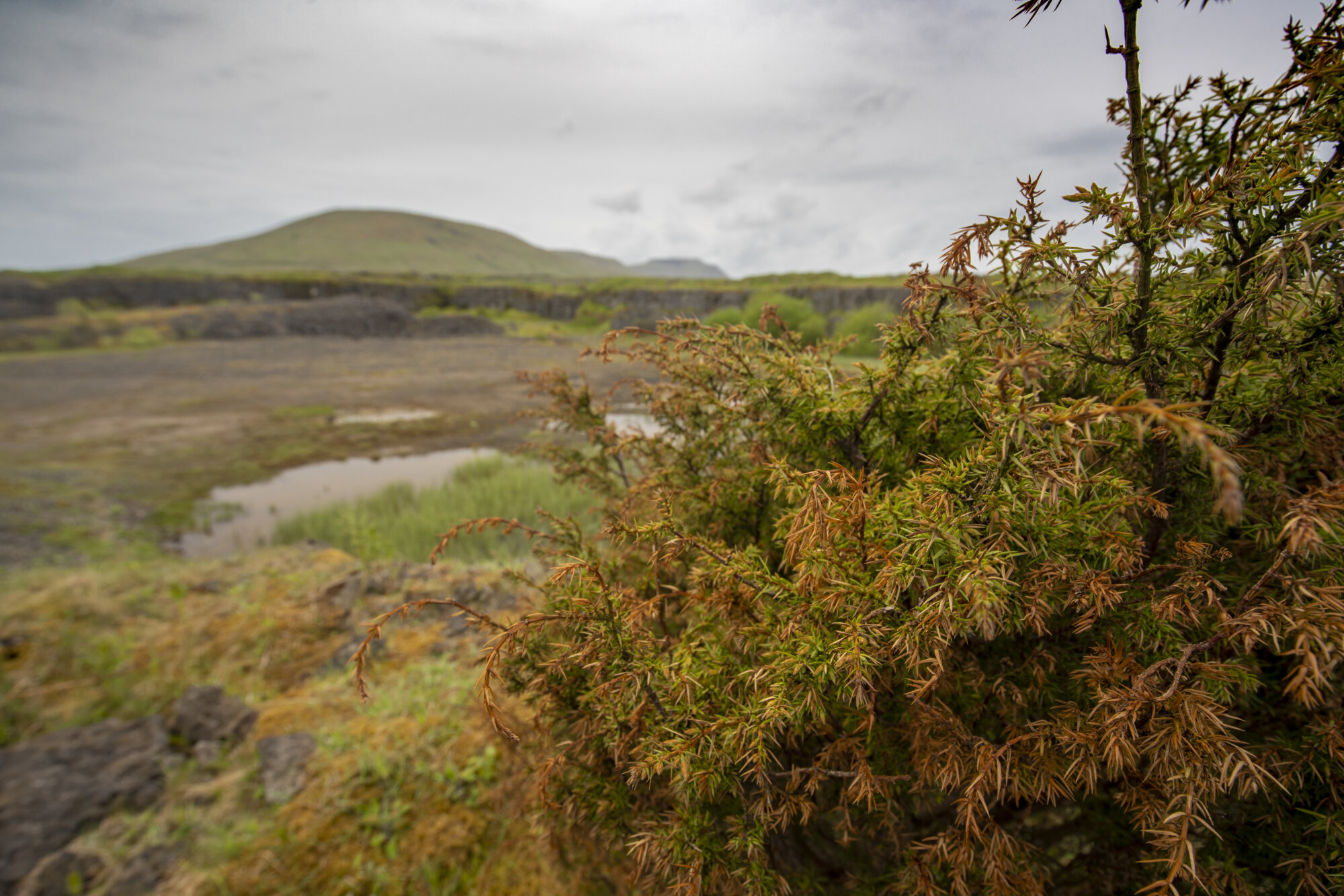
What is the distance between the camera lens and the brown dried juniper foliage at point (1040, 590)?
959 mm

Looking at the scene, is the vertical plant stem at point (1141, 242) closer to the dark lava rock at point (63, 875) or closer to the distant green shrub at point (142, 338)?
the dark lava rock at point (63, 875)

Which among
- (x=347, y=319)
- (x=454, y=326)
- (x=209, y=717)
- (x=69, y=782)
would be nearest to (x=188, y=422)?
(x=209, y=717)

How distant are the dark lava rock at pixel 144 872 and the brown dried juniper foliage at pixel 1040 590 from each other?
8.53ft

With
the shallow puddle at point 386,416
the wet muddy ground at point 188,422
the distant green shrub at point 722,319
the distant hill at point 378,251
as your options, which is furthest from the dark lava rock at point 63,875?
the distant hill at point 378,251

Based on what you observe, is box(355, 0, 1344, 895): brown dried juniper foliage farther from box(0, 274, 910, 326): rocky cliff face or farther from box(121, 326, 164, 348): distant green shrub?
box(121, 326, 164, 348): distant green shrub

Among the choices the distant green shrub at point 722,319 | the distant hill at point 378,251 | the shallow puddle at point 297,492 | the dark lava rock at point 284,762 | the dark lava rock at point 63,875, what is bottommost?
the shallow puddle at point 297,492

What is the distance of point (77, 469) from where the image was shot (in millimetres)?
12977

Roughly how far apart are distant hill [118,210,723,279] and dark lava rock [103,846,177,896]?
106 m

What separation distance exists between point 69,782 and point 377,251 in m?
150

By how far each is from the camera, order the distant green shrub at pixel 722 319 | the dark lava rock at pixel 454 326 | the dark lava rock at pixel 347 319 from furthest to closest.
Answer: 1. the dark lava rock at pixel 454 326
2. the dark lava rock at pixel 347 319
3. the distant green shrub at pixel 722 319

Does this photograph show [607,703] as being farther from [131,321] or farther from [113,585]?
[131,321]

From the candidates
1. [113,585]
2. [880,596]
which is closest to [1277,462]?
[880,596]

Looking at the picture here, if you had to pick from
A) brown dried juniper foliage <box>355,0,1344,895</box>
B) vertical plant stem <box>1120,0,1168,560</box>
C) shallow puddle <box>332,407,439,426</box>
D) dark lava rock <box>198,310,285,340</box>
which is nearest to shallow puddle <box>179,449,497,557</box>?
shallow puddle <box>332,407,439,426</box>

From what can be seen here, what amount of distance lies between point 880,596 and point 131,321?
53155 millimetres
